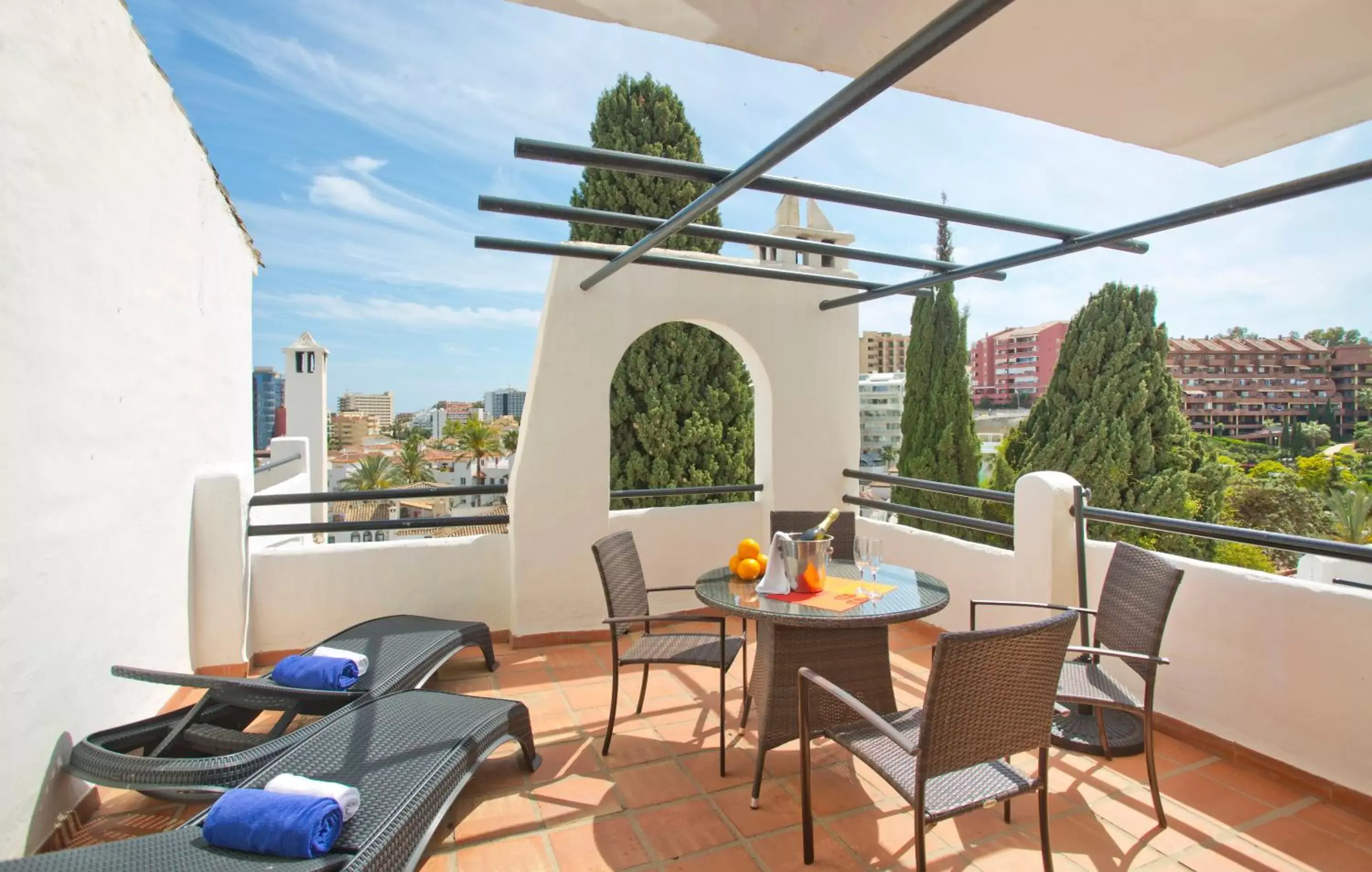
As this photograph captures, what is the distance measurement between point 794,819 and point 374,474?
23.5 metres

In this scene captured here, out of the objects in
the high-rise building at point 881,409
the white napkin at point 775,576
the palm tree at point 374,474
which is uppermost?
the high-rise building at point 881,409

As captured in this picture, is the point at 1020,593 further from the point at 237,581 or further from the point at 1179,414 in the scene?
the point at 1179,414

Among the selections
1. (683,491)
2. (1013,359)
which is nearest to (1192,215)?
(683,491)

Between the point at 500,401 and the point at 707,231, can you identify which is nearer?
the point at 707,231

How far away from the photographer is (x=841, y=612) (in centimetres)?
228

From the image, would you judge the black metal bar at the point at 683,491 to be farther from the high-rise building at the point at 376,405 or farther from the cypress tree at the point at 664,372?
the high-rise building at the point at 376,405

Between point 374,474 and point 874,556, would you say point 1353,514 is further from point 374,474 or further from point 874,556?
point 374,474

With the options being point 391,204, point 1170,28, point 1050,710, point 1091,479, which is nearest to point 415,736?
point 1050,710

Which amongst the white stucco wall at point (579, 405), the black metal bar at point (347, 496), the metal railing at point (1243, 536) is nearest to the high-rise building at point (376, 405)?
the black metal bar at point (347, 496)

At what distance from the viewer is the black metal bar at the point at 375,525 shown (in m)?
3.57

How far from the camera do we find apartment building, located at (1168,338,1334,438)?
17.8 m

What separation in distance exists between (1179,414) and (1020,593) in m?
8.88

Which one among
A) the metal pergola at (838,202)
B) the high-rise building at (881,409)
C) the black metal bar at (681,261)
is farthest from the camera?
the high-rise building at (881,409)

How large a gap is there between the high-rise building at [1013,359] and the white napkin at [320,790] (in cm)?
2110
